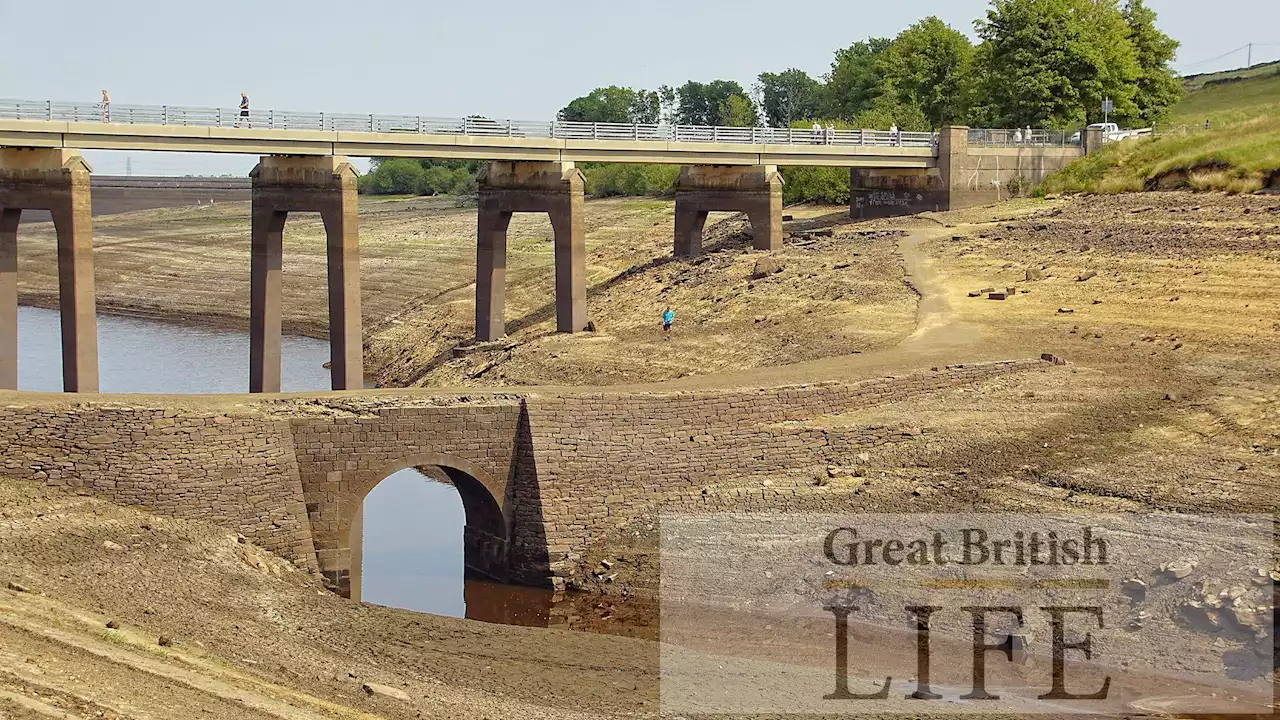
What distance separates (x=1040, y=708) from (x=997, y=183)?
41.8m

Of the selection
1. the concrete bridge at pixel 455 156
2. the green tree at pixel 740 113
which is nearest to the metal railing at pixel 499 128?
the concrete bridge at pixel 455 156

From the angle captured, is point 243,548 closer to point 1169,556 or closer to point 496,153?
point 1169,556

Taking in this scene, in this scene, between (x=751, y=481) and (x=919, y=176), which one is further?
(x=919, y=176)

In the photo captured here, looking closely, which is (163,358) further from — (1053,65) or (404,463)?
(1053,65)

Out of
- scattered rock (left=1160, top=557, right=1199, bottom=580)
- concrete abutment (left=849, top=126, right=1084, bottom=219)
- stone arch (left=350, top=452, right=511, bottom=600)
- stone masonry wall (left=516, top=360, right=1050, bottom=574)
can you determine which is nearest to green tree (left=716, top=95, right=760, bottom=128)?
concrete abutment (left=849, top=126, right=1084, bottom=219)

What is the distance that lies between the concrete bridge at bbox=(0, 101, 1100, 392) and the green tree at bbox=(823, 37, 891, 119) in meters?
26.9

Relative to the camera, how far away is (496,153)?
5038 centimetres

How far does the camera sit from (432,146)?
161 feet

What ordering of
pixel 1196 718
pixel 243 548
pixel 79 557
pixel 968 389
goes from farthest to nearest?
1. pixel 968 389
2. pixel 243 548
3. pixel 79 557
4. pixel 1196 718

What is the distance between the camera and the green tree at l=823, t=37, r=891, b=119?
310 feet

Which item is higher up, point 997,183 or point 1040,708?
point 997,183

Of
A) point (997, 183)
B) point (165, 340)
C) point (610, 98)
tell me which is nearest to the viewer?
point (997, 183)

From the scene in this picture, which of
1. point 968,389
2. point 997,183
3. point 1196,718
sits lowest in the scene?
point 1196,718

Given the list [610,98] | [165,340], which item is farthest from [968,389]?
[610,98]
